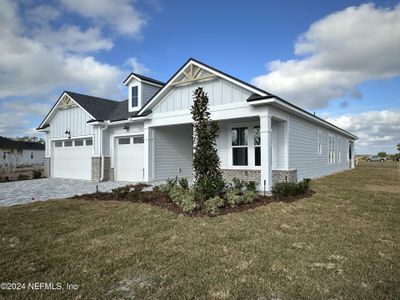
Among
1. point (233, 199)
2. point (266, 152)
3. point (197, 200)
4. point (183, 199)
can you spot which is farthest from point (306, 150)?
point (183, 199)

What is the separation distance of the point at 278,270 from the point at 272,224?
86.4 inches

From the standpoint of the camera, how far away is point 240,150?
12320mm

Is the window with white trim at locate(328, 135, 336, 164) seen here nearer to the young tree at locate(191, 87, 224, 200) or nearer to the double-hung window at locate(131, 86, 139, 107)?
the double-hung window at locate(131, 86, 139, 107)

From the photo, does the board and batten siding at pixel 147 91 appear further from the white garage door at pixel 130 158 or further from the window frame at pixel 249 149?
the window frame at pixel 249 149

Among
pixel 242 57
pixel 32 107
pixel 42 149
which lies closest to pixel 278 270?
pixel 242 57

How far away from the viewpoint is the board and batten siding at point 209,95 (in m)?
10.4

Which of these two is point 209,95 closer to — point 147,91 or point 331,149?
point 147,91

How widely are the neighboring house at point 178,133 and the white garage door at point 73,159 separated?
0.21ft

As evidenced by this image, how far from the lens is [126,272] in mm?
3354

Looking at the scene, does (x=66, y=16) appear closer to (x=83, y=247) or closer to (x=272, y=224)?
(x=83, y=247)

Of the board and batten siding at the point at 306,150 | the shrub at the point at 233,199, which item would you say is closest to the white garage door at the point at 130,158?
the shrub at the point at 233,199

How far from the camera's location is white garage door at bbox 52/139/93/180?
15.9 metres

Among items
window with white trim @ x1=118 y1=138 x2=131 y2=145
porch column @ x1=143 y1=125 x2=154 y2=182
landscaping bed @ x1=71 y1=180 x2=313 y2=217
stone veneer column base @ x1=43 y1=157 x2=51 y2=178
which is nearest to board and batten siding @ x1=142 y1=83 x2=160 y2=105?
window with white trim @ x1=118 y1=138 x2=131 y2=145

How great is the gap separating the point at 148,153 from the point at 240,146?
479 cm
